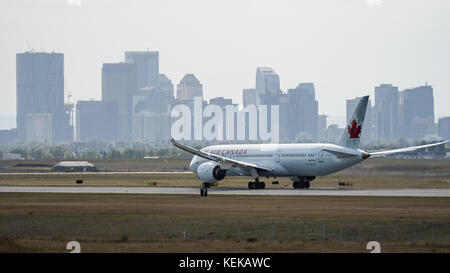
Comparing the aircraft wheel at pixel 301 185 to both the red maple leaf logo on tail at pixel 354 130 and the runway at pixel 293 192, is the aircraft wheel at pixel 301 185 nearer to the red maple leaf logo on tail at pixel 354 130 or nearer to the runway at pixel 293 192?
the runway at pixel 293 192

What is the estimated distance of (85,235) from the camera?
178 ft

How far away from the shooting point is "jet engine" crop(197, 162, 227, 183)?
10094 cm

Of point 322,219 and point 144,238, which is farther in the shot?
point 322,219

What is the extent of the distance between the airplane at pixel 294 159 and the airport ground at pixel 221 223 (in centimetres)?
1336

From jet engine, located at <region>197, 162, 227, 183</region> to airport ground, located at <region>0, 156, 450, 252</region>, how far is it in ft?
42.7

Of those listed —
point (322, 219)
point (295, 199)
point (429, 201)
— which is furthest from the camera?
point (295, 199)

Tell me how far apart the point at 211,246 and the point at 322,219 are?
1625 centimetres

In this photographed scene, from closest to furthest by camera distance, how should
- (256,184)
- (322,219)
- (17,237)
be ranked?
(17,237), (322,219), (256,184)

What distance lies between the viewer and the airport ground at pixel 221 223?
48.3m

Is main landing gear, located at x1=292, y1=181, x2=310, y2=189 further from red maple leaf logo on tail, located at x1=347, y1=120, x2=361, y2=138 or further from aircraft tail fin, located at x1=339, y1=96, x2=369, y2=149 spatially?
red maple leaf logo on tail, located at x1=347, y1=120, x2=361, y2=138

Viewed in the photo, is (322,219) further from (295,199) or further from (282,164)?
(282,164)

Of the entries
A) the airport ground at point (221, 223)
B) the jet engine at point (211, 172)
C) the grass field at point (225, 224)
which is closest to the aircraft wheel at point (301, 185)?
the jet engine at point (211, 172)

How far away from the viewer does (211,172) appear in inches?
3981
